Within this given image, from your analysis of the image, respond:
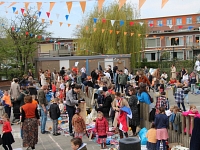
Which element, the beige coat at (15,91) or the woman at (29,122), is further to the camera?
the beige coat at (15,91)

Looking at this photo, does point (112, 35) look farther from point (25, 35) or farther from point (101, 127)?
point (101, 127)

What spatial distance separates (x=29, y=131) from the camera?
28.9 feet

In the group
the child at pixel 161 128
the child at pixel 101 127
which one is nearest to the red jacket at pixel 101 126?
the child at pixel 101 127

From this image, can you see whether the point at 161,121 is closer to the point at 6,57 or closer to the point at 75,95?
the point at 75,95

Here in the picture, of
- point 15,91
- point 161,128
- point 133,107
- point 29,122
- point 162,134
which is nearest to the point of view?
point 162,134

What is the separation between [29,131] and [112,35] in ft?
98.9

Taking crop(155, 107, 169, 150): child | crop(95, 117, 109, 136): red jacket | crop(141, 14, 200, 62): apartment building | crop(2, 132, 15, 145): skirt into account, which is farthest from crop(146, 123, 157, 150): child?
crop(141, 14, 200, 62): apartment building

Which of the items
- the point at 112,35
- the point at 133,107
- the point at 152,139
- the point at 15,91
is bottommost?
the point at 152,139

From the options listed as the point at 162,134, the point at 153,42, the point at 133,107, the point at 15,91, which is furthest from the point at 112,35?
the point at 162,134

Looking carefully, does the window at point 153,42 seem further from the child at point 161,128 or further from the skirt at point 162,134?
the skirt at point 162,134

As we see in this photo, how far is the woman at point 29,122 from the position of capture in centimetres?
872

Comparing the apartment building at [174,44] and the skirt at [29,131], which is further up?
the apartment building at [174,44]

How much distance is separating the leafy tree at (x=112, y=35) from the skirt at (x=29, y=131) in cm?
2895

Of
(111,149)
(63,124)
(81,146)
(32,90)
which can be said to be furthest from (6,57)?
(81,146)
